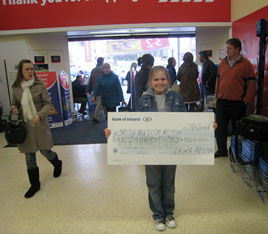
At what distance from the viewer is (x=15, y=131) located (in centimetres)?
246

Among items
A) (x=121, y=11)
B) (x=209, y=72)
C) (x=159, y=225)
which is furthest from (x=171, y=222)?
(x=121, y=11)

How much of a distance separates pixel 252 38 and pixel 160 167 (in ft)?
10.9

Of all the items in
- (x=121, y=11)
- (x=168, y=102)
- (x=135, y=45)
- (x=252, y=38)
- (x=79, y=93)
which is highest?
(x=121, y=11)

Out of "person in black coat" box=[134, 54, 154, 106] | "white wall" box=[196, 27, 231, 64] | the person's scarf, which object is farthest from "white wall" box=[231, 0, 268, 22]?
the person's scarf

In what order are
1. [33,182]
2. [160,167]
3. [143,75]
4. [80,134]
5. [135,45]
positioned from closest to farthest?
[160,167], [33,182], [143,75], [80,134], [135,45]

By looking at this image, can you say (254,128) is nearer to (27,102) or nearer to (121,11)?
(27,102)

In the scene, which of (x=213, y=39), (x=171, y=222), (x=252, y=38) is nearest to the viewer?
(x=171, y=222)

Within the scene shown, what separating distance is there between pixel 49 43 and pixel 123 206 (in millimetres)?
5182

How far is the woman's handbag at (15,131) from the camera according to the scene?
8.05 ft

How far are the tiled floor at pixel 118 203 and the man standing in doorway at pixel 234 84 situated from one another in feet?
2.36

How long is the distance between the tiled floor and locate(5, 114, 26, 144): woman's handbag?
0.66 meters

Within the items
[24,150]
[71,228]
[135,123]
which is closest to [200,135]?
[135,123]

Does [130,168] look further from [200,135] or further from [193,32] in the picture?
[193,32]

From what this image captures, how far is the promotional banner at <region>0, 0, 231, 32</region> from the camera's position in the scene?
17.2ft
